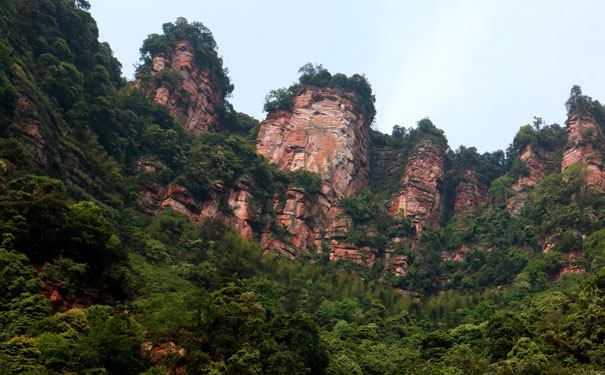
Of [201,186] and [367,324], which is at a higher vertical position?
[201,186]

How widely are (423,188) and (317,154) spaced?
12.5 meters

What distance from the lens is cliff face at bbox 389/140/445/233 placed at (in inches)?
2184

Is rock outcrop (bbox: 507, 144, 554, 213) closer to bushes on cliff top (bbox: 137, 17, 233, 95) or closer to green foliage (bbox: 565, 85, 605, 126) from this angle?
green foliage (bbox: 565, 85, 605, 126)

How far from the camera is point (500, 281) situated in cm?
4375

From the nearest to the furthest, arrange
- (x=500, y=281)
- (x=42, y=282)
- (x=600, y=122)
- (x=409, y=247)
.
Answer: (x=42, y=282) → (x=500, y=281) → (x=409, y=247) → (x=600, y=122)

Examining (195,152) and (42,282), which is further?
(195,152)

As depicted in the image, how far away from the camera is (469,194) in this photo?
60031 mm

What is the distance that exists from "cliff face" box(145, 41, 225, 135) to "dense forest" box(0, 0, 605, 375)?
79 centimetres

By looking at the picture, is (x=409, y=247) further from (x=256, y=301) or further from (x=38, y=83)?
(x=38, y=83)

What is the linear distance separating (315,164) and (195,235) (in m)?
21.0

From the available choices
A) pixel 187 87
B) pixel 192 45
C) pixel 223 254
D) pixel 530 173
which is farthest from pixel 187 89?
pixel 530 173

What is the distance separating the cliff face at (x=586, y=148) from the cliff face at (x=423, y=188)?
13.1 metres

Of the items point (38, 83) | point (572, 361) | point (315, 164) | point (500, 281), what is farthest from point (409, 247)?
point (38, 83)

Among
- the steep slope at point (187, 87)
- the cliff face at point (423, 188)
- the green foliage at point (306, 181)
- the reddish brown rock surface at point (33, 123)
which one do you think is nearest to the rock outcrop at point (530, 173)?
the cliff face at point (423, 188)
